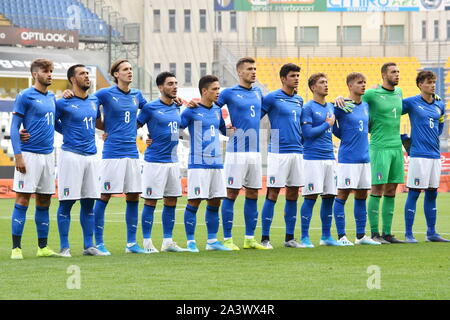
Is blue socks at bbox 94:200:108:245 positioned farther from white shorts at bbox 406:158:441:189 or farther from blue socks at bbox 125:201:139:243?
white shorts at bbox 406:158:441:189

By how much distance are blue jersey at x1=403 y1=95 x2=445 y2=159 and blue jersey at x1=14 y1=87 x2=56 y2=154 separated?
4.57 meters

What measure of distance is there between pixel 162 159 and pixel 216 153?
2.11 ft

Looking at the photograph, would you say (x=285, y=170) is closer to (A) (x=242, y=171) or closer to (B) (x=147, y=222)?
(A) (x=242, y=171)

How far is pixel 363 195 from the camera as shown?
1150 centimetres

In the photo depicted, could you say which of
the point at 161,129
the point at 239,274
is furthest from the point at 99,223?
the point at 239,274

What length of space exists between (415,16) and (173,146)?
137 feet

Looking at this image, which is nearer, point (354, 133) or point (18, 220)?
point (18, 220)

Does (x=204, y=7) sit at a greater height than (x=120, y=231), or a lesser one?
greater

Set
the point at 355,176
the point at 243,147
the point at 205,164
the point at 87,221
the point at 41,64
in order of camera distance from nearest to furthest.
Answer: the point at 41,64, the point at 87,221, the point at 205,164, the point at 243,147, the point at 355,176

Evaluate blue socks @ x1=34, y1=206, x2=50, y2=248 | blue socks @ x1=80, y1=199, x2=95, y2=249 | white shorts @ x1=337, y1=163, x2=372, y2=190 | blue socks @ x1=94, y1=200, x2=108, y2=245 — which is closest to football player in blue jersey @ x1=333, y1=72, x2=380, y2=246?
white shorts @ x1=337, y1=163, x2=372, y2=190

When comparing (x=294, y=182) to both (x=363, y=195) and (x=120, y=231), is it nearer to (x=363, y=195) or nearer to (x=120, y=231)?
(x=363, y=195)

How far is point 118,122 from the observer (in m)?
10.3
